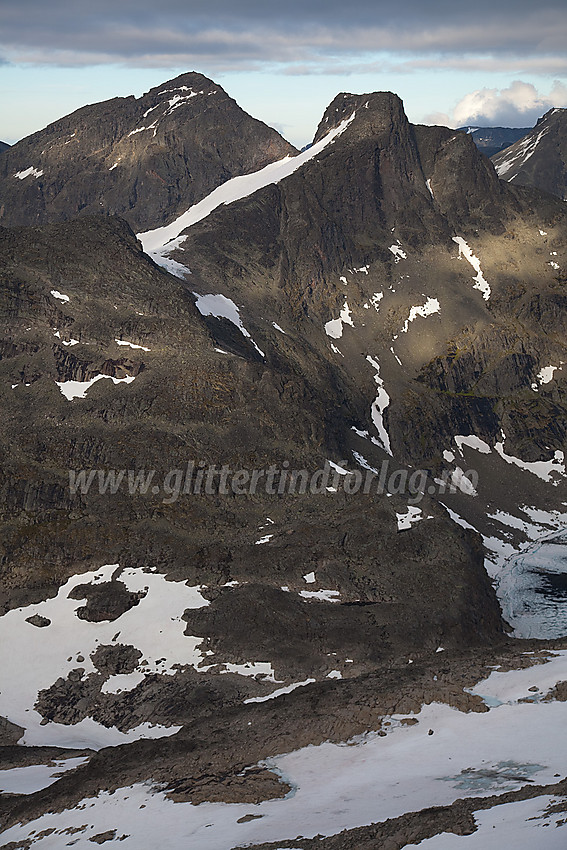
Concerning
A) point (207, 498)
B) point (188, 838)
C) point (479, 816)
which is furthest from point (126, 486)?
point (479, 816)

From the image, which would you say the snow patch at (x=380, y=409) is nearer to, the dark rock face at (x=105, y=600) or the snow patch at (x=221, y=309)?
the snow patch at (x=221, y=309)

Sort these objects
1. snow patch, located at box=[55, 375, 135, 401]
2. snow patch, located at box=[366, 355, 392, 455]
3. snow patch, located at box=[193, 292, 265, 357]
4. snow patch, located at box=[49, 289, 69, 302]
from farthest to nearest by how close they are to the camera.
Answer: snow patch, located at box=[366, 355, 392, 455]
snow patch, located at box=[193, 292, 265, 357]
snow patch, located at box=[49, 289, 69, 302]
snow patch, located at box=[55, 375, 135, 401]

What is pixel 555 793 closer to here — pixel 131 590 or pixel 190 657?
pixel 190 657

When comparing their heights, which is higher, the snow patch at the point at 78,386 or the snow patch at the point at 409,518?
the snow patch at the point at 78,386

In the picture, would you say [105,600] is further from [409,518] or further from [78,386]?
[409,518]

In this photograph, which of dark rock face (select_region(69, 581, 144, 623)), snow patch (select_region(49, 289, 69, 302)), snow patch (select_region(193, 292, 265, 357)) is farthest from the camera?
snow patch (select_region(193, 292, 265, 357))

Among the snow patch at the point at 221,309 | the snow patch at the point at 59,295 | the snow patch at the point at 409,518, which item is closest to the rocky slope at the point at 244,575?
the snow patch at the point at 409,518

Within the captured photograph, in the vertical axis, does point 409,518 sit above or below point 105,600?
above

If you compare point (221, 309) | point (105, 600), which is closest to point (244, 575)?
point (105, 600)

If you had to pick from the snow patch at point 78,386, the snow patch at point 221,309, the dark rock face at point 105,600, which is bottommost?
the dark rock face at point 105,600

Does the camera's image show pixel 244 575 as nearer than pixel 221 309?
Yes

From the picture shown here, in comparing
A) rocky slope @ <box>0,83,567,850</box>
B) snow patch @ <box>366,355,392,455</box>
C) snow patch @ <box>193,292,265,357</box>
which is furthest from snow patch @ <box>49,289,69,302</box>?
snow patch @ <box>366,355,392,455</box>

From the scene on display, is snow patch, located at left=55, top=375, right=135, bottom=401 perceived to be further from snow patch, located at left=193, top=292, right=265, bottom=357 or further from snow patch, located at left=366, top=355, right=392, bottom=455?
snow patch, located at left=366, top=355, right=392, bottom=455
